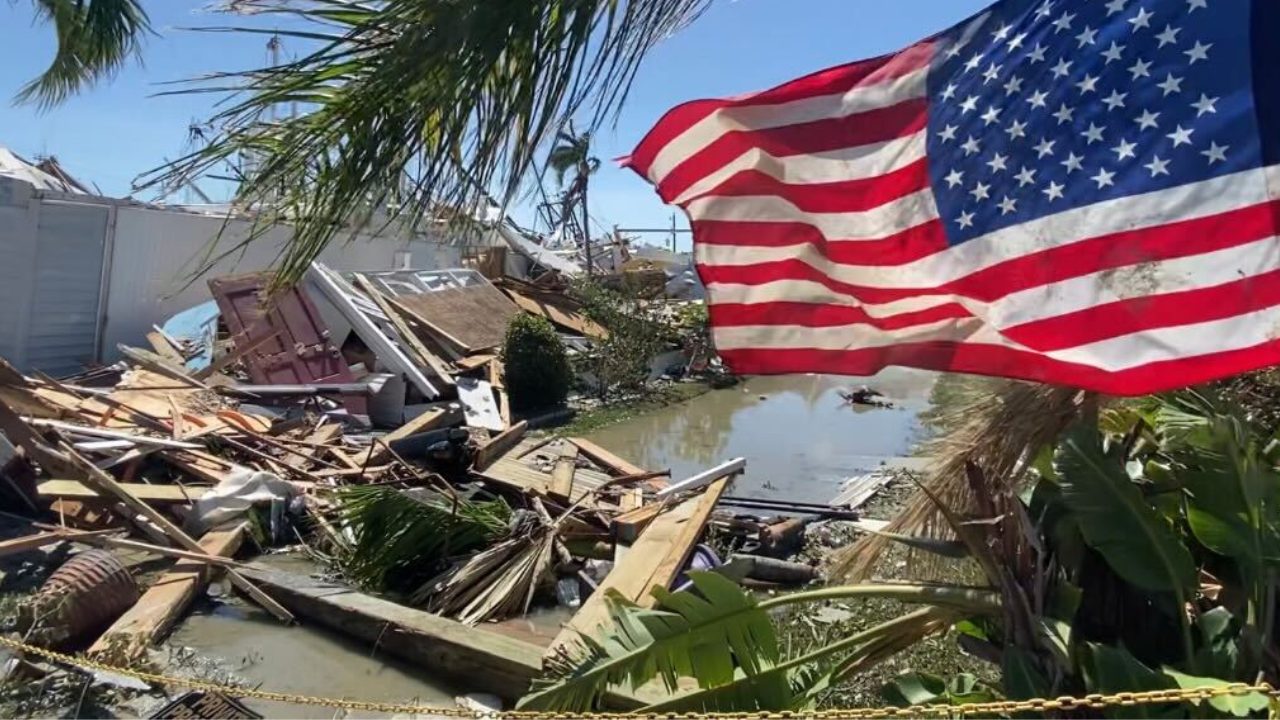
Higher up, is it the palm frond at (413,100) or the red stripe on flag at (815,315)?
the palm frond at (413,100)

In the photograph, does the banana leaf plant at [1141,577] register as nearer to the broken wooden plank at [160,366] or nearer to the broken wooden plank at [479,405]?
the broken wooden plank at [479,405]

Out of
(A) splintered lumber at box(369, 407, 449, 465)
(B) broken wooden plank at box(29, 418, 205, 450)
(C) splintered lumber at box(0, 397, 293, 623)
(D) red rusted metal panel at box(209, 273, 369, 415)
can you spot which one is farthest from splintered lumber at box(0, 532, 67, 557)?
(D) red rusted metal panel at box(209, 273, 369, 415)

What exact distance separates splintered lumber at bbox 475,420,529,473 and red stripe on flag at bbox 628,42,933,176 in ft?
16.9

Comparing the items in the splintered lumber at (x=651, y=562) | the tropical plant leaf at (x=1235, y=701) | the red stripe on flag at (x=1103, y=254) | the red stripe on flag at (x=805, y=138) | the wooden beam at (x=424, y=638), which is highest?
the red stripe on flag at (x=805, y=138)

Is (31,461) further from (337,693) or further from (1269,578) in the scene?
(1269,578)

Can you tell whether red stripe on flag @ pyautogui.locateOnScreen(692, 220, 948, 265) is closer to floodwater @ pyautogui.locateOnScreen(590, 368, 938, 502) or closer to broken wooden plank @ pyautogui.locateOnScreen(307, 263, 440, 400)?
floodwater @ pyautogui.locateOnScreen(590, 368, 938, 502)

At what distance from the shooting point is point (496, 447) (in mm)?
9633

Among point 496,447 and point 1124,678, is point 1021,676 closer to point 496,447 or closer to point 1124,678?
point 1124,678

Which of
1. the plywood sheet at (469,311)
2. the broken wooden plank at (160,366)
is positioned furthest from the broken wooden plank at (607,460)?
the plywood sheet at (469,311)

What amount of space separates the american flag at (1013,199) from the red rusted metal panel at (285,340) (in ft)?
28.7

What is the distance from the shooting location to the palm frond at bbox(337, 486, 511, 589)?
633 centimetres

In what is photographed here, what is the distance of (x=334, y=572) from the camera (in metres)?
6.50

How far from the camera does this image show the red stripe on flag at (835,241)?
3406mm

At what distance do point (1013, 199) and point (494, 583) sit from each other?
432cm
